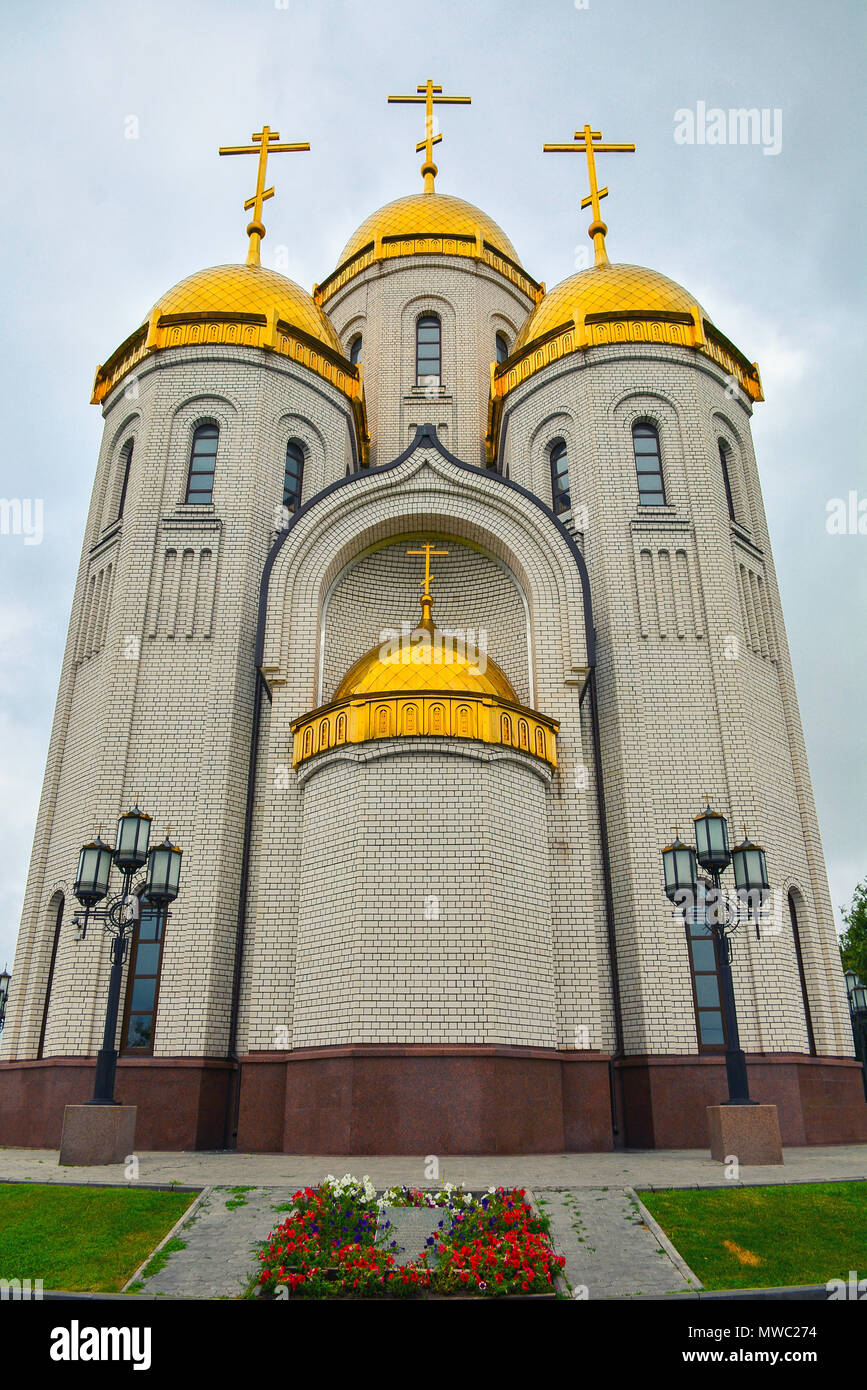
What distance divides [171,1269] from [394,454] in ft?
57.4

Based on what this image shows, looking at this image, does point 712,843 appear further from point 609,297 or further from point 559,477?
point 609,297

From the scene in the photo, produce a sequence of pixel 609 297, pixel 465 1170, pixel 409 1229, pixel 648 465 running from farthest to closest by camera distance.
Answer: pixel 609 297, pixel 648 465, pixel 465 1170, pixel 409 1229

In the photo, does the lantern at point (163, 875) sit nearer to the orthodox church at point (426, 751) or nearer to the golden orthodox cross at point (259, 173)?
the orthodox church at point (426, 751)

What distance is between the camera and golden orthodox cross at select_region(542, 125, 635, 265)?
2091 cm

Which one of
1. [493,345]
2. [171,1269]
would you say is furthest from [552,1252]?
[493,345]

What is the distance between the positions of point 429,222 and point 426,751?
17.0m

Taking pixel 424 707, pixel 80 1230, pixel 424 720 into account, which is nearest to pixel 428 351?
pixel 424 707

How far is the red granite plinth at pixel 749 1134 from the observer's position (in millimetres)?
9901

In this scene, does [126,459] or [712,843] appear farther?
[126,459]

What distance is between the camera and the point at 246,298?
727 inches

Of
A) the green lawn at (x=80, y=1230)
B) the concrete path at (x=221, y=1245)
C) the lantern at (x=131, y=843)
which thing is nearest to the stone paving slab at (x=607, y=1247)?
the concrete path at (x=221, y=1245)

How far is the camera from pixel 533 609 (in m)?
15.8

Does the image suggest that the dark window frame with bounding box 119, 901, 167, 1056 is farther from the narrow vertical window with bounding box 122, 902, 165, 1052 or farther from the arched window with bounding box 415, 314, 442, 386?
the arched window with bounding box 415, 314, 442, 386
